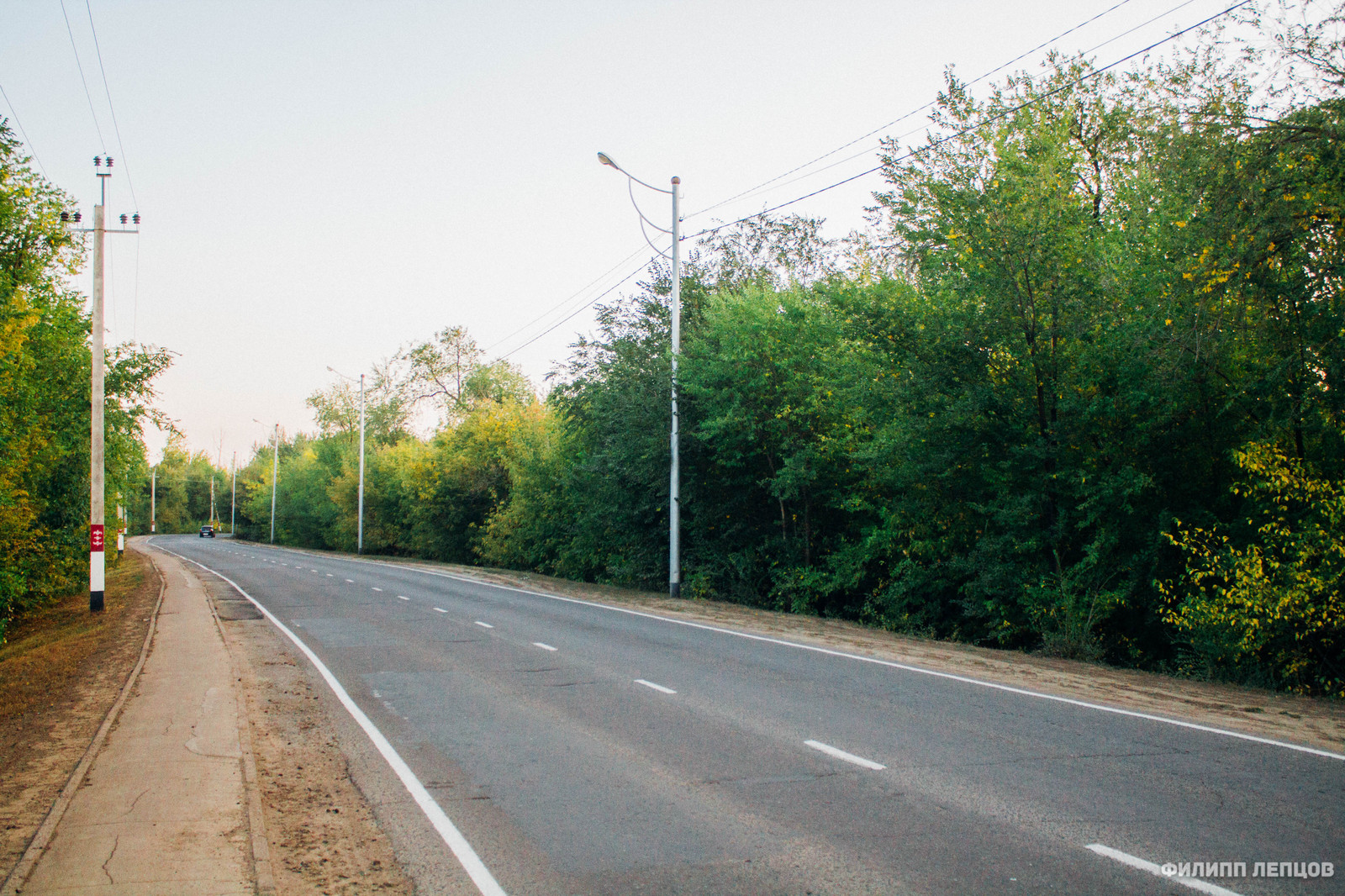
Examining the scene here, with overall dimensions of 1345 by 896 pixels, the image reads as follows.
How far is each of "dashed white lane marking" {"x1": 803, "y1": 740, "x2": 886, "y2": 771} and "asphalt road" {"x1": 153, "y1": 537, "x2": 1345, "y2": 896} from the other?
0.03m

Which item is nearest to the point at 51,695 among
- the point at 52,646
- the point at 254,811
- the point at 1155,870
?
the point at 52,646

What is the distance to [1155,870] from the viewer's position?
15.7 feet

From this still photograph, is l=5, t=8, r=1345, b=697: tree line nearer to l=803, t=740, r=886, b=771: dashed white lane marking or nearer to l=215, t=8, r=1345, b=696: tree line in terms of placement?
l=215, t=8, r=1345, b=696: tree line

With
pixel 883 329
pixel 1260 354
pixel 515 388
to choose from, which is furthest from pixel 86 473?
pixel 515 388

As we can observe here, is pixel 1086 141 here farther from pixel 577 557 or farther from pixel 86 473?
pixel 86 473

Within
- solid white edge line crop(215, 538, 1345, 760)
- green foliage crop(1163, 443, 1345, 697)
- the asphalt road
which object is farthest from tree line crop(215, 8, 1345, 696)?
the asphalt road

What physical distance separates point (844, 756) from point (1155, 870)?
2.72m

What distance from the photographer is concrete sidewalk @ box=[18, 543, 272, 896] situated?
480 centimetres

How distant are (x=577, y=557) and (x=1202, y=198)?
24415 mm

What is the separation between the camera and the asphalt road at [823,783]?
490 centimetres

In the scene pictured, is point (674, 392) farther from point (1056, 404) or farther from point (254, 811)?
point (254, 811)

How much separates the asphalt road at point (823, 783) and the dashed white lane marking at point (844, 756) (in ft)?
0.09

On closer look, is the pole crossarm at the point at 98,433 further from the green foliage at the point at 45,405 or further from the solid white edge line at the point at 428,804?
the solid white edge line at the point at 428,804

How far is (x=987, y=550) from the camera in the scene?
52.1ft
